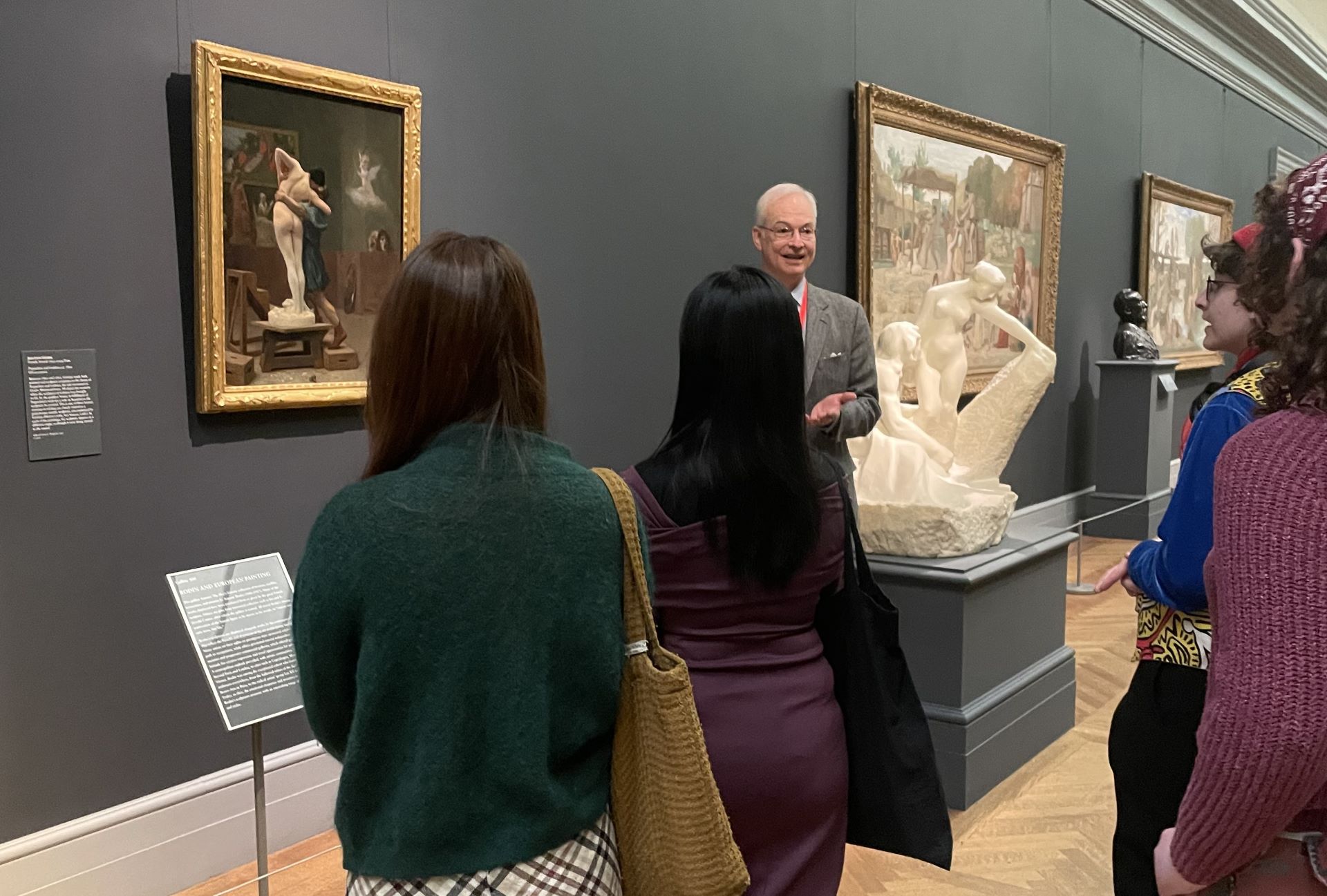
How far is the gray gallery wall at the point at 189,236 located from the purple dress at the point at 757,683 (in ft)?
7.93

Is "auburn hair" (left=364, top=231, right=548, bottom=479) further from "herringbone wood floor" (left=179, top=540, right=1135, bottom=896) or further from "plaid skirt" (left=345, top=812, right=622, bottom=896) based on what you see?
"herringbone wood floor" (left=179, top=540, right=1135, bottom=896)

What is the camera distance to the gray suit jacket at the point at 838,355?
4.52 metres

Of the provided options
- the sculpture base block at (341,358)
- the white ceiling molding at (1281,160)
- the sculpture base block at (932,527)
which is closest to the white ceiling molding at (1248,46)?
the white ceiling molding at (1281,160)

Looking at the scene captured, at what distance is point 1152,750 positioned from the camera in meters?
2.71

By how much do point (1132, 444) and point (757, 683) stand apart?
9478 millimetres

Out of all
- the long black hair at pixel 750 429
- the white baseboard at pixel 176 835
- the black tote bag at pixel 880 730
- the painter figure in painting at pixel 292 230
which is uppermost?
the painter figure in painting at pixel 292 230

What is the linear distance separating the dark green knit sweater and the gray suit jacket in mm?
2861

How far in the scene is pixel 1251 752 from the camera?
4.64 ft

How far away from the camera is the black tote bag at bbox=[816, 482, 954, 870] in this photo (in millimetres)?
2498

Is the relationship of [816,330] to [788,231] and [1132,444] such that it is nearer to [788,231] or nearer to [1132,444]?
[788,231]

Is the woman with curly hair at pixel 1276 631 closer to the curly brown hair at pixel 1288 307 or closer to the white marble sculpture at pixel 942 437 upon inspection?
the curly brown hair at pixel 1288 307

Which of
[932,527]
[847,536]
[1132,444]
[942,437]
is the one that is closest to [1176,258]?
[1132,444]

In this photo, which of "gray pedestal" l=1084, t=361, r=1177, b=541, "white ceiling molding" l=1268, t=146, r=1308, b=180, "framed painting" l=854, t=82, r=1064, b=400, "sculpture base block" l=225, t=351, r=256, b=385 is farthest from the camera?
"white ceiling molding" l=1268, t=146, r=1308, b=180

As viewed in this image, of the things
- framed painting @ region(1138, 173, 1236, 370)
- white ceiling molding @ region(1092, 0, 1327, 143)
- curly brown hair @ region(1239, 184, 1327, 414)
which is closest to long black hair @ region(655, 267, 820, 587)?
curly brown hair @ region(1239, 184, 1327, 414)
